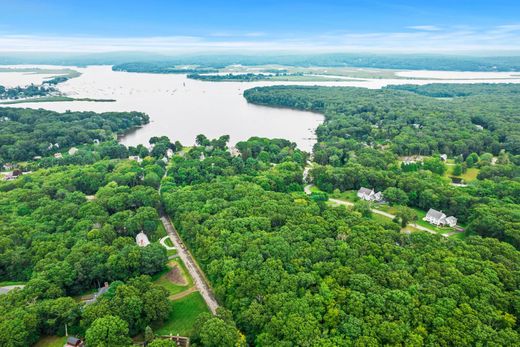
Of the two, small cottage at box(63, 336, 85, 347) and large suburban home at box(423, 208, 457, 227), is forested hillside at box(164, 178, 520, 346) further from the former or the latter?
small cottage at box(63, 336, 85, 347)

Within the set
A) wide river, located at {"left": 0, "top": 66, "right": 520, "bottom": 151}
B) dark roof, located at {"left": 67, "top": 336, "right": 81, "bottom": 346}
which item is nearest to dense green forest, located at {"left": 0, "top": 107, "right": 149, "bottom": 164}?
wide river, located at {"left": 0, "top": 66, "right": 520, "bottom": 151}

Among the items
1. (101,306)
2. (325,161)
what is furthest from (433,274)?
(325,161)

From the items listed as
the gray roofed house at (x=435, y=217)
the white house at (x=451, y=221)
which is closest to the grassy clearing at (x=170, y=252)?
the gray roofed house at (x=435, y=217)

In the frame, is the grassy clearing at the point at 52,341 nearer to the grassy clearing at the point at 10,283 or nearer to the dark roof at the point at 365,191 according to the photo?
the grassy clearing at the point at 10,283

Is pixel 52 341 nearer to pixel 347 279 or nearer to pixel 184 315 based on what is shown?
pixel 184 315

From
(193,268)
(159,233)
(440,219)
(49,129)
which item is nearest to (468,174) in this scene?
(440,219)

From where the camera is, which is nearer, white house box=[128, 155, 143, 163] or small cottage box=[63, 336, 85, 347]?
small cottage box=[63, 336, 85, 347]
